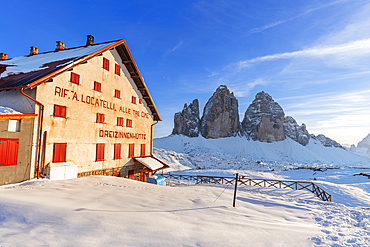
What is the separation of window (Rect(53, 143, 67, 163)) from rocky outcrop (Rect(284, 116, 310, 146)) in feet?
354

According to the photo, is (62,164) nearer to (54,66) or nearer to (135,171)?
(54,66)

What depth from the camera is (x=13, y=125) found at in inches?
389

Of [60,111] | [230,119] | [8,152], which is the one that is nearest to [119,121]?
[60,111]

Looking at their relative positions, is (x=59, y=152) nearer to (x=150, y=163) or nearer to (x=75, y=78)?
(x=75, y=78)

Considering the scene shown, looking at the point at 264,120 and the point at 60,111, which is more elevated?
the point at 264,120

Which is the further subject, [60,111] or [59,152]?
[60,111]

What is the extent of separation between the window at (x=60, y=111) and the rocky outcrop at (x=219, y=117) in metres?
81.3

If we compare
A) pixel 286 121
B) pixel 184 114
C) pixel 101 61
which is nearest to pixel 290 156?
pixel 286 121

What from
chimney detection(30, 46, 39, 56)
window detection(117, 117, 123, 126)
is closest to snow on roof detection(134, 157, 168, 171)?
window detection(117, 117, 123, 126)

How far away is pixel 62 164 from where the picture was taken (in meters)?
12.2

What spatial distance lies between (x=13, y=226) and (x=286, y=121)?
119 metres

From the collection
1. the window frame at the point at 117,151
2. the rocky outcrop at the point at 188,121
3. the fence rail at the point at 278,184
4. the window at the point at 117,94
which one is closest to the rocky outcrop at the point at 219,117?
the rocky outcrop at the point at 188,121

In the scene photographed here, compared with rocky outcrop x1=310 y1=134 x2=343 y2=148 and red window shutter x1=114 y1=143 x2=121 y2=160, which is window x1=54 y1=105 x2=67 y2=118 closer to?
red window shutter x1=114 y1=143 x2=121 y2=160

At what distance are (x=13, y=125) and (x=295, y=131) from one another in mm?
116584
